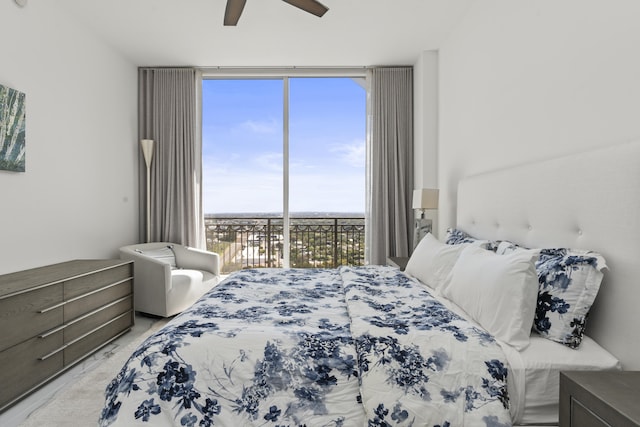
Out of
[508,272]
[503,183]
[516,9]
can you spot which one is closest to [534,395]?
[508,272]

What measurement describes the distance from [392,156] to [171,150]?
264cm

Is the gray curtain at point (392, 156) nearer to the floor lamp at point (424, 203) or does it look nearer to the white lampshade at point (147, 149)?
the floor lamp at point (424, 203)

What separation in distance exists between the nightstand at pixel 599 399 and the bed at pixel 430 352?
0.20m

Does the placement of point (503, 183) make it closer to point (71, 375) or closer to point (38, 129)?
point (71, 375)

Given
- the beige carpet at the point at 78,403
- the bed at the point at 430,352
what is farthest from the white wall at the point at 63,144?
the bed at the point at 430,352

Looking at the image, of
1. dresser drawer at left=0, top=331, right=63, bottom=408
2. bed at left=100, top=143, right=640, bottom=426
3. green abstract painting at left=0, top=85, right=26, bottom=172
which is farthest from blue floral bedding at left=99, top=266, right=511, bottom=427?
green abstract painting at left=0, top=85, right=26, bottom=172

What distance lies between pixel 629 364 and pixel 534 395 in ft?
1.16

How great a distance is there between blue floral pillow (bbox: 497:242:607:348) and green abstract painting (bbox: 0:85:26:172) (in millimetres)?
3199

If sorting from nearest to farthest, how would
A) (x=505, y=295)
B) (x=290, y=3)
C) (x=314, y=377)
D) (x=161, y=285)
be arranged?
(x=314, y=377) → (x=505, y=295) → (x=290, y=3) → (x=161, y=285)

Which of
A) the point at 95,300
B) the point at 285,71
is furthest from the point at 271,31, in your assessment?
the point at 95,300

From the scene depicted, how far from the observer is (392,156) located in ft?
14.7

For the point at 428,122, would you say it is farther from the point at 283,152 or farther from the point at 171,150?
the point at 171,150

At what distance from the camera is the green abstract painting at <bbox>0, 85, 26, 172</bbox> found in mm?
2455

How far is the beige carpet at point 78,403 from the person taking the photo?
1878mm
